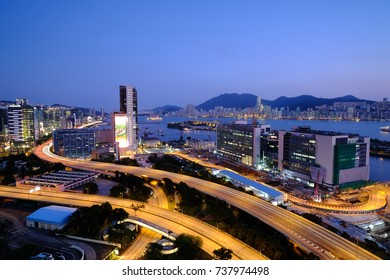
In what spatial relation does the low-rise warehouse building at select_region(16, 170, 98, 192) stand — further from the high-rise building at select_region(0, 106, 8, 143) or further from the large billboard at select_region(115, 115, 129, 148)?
the high-rise building at select_region(0, 106, 8, 143)

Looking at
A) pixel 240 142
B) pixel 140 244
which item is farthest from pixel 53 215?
pixel 240 142

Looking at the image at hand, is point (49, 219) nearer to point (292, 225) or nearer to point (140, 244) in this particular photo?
point (140, 244)

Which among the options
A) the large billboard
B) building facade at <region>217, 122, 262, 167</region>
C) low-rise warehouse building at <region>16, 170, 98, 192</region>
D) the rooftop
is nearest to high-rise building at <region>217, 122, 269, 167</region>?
building facade at <region>217, 122, 262, 167</region>

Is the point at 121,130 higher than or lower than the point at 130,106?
lower

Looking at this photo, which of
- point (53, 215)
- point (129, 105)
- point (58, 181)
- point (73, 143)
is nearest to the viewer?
point (53, 215)

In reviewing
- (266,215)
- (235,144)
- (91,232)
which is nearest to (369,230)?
(266,215)

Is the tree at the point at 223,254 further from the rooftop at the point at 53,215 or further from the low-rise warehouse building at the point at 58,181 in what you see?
the low-rise warehouse building at the point at 58,181
